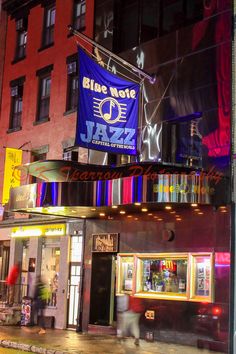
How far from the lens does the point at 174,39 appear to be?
17.3 meters

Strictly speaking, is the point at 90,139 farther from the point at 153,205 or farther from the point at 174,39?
the point at 174,39

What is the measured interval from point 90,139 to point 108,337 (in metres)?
6.63

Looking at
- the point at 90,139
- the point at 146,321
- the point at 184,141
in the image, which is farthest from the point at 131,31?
the point at 146,321

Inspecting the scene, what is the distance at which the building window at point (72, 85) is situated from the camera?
21.5m

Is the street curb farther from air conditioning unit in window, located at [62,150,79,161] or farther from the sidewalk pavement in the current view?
air conditioning unit in window, located at [62,150,79,161]

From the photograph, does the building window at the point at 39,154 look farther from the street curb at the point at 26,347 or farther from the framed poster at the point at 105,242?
the street curb at the point at 26,347

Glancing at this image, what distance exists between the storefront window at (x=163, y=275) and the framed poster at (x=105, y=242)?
4.34 ft

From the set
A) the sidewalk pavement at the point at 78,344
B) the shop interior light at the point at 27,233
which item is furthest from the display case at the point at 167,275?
the shop interior light at the point at 27,233

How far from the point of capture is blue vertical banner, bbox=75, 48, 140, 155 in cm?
1430

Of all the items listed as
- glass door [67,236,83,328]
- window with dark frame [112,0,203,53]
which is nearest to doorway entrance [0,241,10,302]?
glass door [67,236,83,328]

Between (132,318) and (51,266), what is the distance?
17.5 ft

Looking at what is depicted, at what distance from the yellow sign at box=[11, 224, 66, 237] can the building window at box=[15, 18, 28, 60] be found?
7.68 m

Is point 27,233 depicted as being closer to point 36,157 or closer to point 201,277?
point 36,157

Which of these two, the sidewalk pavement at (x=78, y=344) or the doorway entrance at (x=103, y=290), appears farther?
the doorway entrance at (x=103, y=290)
